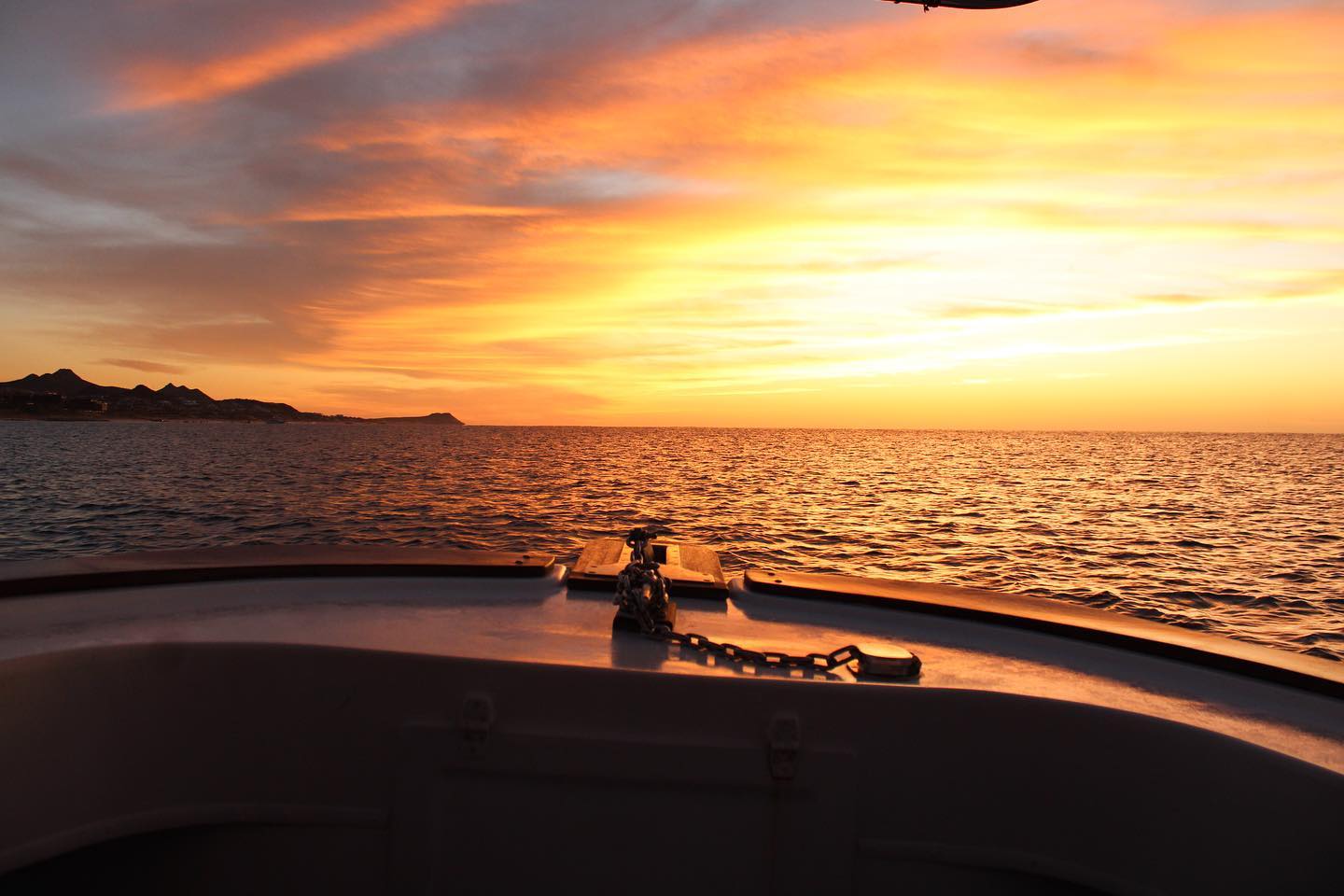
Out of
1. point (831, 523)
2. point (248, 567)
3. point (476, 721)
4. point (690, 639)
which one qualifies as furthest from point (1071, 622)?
point (831, 523)

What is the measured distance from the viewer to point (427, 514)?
2336 centimetres

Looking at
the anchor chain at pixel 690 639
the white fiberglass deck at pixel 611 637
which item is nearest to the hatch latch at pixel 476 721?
the white fiberglass deck at pixel 611 637

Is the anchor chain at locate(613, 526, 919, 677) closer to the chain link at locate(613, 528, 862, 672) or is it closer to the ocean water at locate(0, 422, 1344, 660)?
the chain link at locate(613, 528, 862, 672)

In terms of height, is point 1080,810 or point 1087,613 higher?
point 1087,613

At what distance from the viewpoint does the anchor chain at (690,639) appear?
2559 mm

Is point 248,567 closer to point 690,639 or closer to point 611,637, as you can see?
point 611,637

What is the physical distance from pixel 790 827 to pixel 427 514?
22.4 metres

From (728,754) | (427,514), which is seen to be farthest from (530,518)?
(728,754)

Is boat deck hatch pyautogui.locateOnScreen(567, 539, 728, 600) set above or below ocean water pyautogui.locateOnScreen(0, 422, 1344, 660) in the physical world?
above

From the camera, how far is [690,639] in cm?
285

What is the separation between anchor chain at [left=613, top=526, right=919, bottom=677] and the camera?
2.56 metres

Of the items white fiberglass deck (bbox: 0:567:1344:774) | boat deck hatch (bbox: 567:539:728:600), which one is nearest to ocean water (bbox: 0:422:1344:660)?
boat deck hatch (bbox: 567:539:728:600)

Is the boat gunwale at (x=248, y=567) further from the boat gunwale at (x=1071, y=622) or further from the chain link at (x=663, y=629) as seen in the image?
the boat gunwale at (x=1071, y=622)

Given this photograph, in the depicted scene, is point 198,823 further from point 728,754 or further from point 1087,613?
point 1087,613
